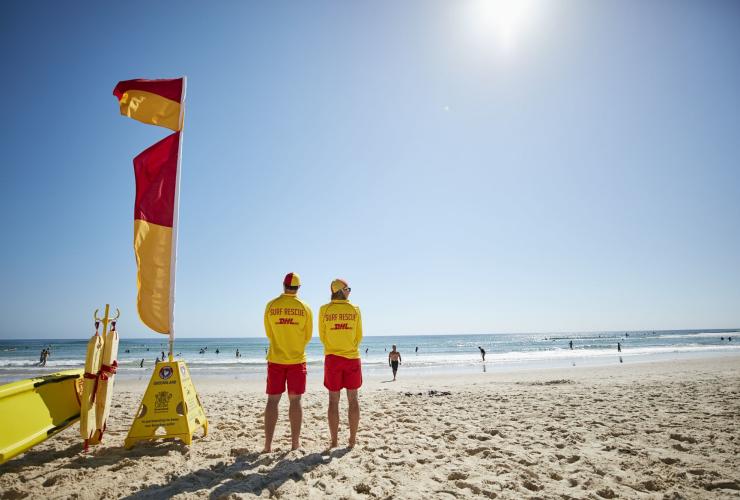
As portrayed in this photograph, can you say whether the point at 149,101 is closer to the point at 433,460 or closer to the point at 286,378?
the point at 286,378

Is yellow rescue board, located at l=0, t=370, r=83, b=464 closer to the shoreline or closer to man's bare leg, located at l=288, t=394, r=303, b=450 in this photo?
man's bare leg, located at l=288, t=394, r=303, b=450

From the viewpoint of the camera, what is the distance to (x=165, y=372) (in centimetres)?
459

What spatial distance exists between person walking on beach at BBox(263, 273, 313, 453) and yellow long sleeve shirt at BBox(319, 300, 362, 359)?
9.4 inches

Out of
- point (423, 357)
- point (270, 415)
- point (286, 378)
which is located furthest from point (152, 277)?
point (423, 357)

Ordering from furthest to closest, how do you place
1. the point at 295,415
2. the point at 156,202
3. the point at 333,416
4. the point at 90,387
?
the point at 156,202 < the point at 333,416 < the point at 295,415 < the point at 90,387

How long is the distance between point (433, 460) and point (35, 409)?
454cm

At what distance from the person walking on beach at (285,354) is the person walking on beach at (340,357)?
283 mm

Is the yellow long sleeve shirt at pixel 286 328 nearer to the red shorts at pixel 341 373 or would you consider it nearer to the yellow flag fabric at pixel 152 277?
the red shorts at pixel 341 373

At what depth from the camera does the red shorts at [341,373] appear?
4328mm

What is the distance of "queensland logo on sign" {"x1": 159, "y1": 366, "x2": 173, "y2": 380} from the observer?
4.57 metres

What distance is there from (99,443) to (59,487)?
1.49 metres

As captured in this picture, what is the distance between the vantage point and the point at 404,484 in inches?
133

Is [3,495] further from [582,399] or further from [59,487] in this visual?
[582,399]

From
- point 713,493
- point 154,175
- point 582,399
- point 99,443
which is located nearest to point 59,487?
point 99,443
